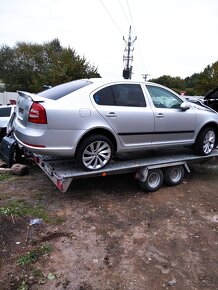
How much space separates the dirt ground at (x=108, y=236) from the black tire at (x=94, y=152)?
682 mm

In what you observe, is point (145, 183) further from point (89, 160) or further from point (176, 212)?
point (89, 160)

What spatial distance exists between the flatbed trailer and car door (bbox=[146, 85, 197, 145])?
40 cm

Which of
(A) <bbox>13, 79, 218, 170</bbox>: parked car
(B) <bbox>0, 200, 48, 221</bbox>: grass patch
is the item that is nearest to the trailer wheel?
(A) <bbox>13, 79, 218, 170</bbox>: parked car

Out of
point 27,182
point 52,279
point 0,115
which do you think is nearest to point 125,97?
point 27,182

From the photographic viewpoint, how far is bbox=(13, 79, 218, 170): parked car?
4594 mm

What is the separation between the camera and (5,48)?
45.7 m

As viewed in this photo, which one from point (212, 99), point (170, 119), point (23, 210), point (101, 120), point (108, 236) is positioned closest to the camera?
point (108, 236)

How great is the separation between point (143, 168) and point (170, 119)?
1.11 metres

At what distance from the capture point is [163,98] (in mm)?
5945

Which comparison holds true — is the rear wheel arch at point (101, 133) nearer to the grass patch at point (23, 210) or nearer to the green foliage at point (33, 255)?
the grass patch at point (23, 210)

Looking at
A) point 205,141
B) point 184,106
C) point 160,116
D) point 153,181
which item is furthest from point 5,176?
point 205,141

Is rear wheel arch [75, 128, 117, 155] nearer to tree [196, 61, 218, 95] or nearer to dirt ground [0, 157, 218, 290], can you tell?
dirt ground [0, 157, 218, 290]

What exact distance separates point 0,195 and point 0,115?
237 inches

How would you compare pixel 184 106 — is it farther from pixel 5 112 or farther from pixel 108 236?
pixel 5 112
